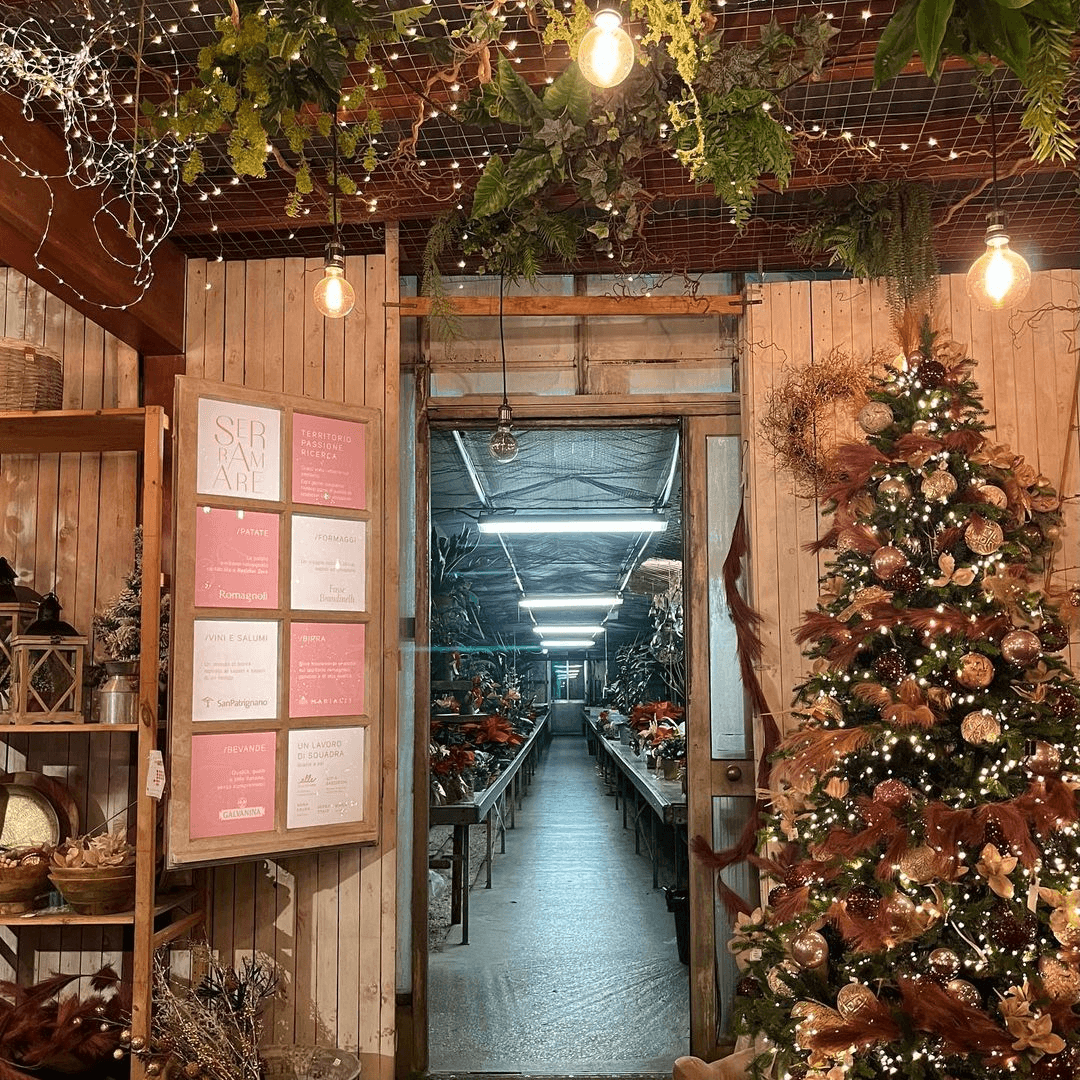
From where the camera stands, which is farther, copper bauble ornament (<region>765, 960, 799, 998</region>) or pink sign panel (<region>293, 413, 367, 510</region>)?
pink sign panel (<region>293, 413, 367, 510</region>)

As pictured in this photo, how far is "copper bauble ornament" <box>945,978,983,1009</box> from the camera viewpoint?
2.72 meters

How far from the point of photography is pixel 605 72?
6.13 ft

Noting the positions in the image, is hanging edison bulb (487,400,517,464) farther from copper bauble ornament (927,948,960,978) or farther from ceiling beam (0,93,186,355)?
copper bauble ornament (927,948,960,978)

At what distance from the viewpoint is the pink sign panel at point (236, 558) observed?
11.7 ft

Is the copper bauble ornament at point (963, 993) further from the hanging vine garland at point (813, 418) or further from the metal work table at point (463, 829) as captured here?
the metal work table at point (463, 829)

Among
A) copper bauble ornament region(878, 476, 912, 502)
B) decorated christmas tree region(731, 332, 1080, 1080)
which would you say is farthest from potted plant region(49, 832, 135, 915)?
copper bauble ornament region(878, 476, 912, 502)

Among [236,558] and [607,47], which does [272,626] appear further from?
[607,47]

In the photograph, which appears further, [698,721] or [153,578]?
[698,721]

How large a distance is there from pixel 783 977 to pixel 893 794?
23.5 inches

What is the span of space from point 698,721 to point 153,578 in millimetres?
2191

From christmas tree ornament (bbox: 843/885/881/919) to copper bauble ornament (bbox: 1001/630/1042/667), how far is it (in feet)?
2.43

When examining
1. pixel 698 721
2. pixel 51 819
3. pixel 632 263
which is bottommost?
pixel 51 819

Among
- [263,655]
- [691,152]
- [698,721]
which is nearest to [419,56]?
[691,152]

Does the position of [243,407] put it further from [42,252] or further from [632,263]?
[632,263]
